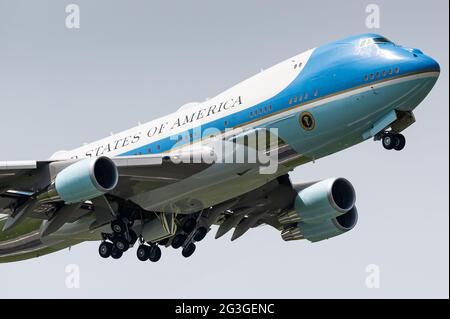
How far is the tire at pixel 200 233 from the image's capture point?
39.6 metres

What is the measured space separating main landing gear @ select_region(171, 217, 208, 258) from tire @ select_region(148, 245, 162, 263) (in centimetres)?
76

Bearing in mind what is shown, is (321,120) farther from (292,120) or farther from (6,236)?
(6,236)

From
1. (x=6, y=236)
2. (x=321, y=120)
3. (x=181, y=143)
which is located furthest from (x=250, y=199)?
(x=6, y=236)

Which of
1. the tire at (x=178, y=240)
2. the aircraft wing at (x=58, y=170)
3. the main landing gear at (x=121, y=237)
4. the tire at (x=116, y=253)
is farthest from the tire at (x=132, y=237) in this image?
the aircraft wing at (x=58, y=170)

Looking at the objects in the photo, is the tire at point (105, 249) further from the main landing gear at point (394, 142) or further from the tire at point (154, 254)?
the main landing gear at point (394, 142)

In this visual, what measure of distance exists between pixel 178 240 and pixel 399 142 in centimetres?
1127

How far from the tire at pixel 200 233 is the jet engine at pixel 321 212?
3.44 m

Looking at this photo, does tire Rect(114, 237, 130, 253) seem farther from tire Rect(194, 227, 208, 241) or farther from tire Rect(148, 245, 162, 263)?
tire Rect(194, 227, 208, 241)

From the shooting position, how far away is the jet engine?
39781 millimetres

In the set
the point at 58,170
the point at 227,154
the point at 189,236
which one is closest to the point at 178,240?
the point at 189,236

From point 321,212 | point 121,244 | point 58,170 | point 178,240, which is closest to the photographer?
point 58,170

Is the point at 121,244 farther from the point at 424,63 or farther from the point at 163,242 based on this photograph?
the point at 424,63

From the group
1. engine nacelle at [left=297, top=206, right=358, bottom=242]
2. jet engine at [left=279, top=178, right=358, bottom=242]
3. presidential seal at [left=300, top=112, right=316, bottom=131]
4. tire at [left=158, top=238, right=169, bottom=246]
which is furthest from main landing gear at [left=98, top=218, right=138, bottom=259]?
presidential seal at [left=300, top=112, right=316, bottom=131]

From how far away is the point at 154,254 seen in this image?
39.3m
